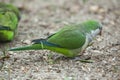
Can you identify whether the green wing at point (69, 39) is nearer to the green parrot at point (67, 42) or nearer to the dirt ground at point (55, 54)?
the green parrot at point (67, 42)

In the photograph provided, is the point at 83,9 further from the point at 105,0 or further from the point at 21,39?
the point at 21,39

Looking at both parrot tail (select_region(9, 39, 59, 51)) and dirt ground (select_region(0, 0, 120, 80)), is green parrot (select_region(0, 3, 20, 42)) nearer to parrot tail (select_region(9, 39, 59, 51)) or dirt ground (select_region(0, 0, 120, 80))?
dirt ground (select_region(0, 0, 120, 80))

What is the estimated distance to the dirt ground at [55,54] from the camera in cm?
419

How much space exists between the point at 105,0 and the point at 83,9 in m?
0.59

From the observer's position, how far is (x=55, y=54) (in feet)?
15.6

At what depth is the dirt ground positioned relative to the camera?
13.7 ft

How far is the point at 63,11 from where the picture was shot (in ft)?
22.8

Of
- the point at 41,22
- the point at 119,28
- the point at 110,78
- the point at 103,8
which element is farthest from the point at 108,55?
the point at 103,8

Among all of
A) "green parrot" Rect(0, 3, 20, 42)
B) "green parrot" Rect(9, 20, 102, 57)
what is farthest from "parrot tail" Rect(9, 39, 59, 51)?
"green parrot" Rect(0, 3, 20, 42)

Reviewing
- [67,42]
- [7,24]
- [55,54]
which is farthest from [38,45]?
[7,24]

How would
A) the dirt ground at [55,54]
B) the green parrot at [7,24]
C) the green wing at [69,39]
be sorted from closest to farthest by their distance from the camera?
the dirt ground at [55,54] < the green wing at [69,39] < the green parrot at [7,24]

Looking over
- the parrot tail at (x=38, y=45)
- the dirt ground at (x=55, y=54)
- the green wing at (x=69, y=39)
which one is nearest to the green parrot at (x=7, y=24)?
the dirt ground at (x=55, y=54)

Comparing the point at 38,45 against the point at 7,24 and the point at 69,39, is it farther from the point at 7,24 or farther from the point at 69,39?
the point at 7,24

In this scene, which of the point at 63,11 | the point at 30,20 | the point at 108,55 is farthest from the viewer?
the point at 63,11
